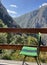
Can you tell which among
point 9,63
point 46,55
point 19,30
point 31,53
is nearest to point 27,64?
point 9,63

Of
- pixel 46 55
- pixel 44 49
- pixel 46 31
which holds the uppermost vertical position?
pixel 46 31

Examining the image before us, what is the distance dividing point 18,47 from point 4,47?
37cm

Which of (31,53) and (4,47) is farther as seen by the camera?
(4,47)

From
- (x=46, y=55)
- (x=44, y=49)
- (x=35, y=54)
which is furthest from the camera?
(x=46, y=55)

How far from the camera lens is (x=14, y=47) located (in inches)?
235

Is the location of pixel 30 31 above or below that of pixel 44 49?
above

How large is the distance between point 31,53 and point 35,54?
11cm

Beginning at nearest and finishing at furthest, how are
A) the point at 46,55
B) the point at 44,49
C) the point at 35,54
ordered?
the point at 35,54 < the point at 44,49 < the point at 46,55

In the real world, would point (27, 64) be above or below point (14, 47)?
below

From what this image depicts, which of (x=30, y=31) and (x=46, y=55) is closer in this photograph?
(x=30, y=31)

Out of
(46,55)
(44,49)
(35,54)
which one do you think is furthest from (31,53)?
(46,55)

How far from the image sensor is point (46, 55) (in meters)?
9.27

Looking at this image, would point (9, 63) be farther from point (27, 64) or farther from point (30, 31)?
point (30, 31)

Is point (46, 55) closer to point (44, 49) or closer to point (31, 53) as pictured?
point (44, 49)
